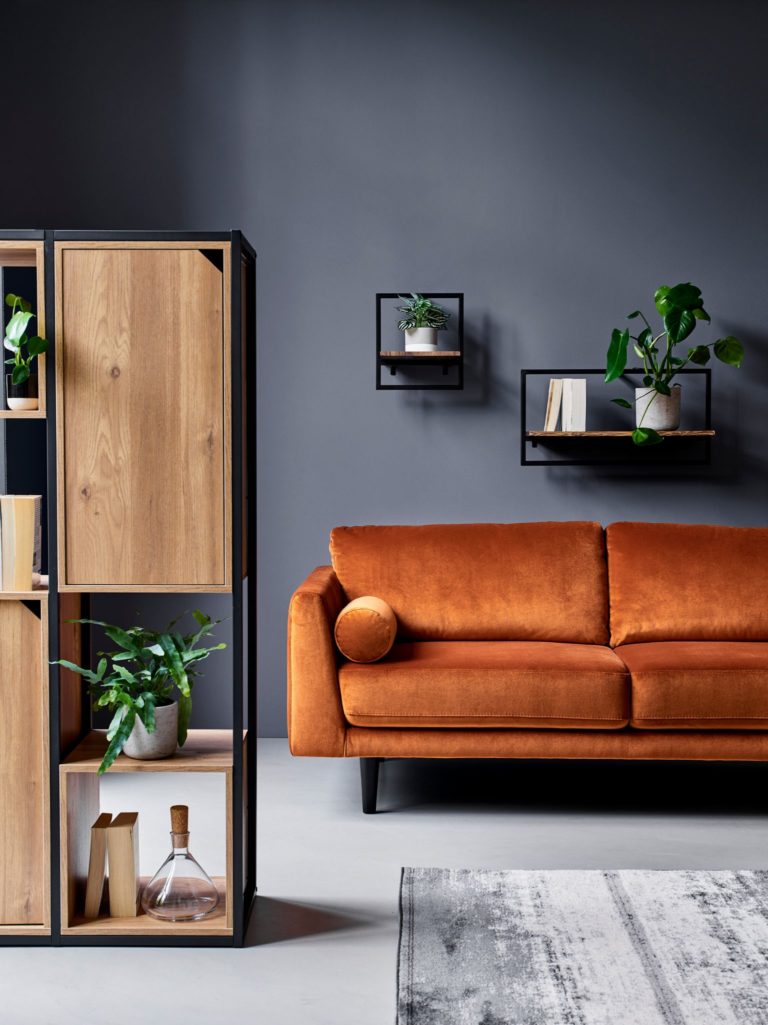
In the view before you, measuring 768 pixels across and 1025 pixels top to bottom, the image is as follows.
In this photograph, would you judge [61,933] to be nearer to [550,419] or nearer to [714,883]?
[714,883]

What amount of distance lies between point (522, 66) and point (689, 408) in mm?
1449

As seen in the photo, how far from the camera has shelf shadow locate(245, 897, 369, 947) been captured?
2.38 m

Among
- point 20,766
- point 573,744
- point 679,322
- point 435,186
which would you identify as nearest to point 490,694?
point 573,744

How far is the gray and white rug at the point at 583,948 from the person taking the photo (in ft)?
6.64

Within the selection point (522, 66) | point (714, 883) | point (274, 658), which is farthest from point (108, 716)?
point (522, 66)

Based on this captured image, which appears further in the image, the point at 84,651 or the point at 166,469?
the point at 84,651

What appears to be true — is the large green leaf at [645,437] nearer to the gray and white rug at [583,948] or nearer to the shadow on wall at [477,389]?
the shadow on wall at [477,389]

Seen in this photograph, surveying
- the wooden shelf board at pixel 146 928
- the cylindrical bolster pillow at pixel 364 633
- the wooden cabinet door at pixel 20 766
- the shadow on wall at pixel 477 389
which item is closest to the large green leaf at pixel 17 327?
the wooden cabinet door at pixel 20 766

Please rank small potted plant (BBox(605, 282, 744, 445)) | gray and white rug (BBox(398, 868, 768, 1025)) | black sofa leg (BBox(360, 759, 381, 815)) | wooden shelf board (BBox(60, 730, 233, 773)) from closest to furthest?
gray and white rug (BBox(398, 868, 768, 1025)) < wooden shelf board (BBox(60, 730, 233, 773)) < black sofa leg (BBox(360, 759, 381, 815)) < small potted plant (BBox(605, 282, 744, 445))

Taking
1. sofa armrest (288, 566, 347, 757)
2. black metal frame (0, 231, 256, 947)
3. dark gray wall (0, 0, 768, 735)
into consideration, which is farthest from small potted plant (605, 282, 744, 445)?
black metal frame (0, 231, 256, 947)

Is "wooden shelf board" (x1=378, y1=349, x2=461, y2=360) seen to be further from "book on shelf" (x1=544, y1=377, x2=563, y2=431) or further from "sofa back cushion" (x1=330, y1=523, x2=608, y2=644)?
"sofa back cushion" (x1=330, y1=523, x2=608, y2=644)

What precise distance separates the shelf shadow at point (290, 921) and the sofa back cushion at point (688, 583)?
158cm

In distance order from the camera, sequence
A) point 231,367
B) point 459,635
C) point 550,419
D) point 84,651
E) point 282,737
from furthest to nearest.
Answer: point 282,737
point 550,419
point 459,635
point 84,651
point 231,367

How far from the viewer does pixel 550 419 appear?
3.98 metres
